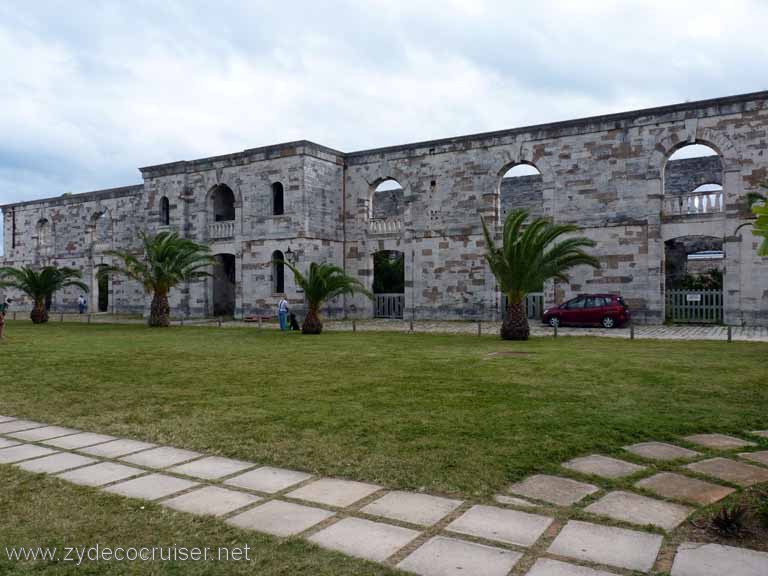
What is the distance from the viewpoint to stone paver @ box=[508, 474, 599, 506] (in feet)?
13.7

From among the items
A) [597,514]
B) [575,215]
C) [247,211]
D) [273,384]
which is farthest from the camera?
[247,211]

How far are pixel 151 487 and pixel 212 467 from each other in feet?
1.90

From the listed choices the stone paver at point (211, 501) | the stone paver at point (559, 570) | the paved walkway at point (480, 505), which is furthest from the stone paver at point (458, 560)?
the stone paver at point (211, 501)

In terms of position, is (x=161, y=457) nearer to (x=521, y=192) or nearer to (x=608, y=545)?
(x=608, y=545)

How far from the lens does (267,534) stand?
142 inches

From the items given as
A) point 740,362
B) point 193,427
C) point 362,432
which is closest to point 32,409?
point 193,427

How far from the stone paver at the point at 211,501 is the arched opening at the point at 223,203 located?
90.3 feet

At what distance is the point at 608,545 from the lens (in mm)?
3422

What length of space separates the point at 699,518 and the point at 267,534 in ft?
8.71

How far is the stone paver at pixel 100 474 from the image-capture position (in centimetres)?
464

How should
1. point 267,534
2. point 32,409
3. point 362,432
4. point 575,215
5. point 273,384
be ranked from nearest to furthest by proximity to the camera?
1. point 267,534
2. point 362,432
3. point 32,409
4. point 273,384
5. point 575,215

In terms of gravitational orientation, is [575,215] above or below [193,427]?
above

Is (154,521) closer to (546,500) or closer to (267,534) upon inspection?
(267,534)

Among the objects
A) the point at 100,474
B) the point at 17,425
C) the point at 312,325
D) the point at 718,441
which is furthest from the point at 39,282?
the point at 718,441
